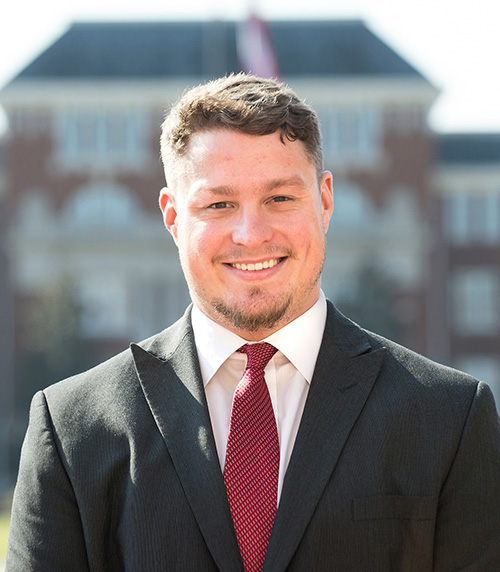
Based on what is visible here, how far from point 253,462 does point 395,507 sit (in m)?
0.40

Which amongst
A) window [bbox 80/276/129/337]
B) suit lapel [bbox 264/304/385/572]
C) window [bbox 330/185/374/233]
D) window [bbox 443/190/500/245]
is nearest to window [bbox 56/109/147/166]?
window [bbox 80/276/129/337]

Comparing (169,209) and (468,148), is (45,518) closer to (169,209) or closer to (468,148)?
(169,209)

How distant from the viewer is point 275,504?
272 cm

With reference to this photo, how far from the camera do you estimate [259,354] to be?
2879 millimetres

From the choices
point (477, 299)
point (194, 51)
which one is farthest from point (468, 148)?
point (194, 51)

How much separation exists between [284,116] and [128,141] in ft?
125

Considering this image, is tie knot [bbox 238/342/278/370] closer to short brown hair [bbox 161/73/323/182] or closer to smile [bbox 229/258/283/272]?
smile [bbox 229/258/283/272]

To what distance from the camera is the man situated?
2629 millimetres

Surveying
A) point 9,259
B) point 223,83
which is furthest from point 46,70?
point 223,83

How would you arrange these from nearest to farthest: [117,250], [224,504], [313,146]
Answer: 1. [224,504]
2. [313,146]
3. [117,250]

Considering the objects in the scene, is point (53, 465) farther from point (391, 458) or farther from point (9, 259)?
point (9, 259)

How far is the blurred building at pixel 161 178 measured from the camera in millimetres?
39438

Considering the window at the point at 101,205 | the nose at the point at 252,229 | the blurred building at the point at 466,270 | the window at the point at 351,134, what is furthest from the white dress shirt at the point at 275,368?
the blurred building at the point at 466,270

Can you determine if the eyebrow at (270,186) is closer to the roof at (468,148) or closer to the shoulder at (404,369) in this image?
the shoulder at (404,369)
